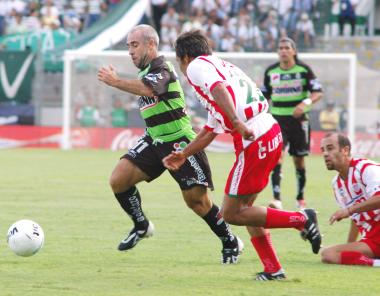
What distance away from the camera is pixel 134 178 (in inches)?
384

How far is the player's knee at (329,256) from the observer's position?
9117 millimetres

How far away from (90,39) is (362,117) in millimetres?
8736

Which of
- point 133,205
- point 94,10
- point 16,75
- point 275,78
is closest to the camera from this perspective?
point 133,205

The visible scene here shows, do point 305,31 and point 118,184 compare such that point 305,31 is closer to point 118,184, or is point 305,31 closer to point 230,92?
point 118,184

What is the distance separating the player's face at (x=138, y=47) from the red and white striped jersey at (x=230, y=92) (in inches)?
58.9

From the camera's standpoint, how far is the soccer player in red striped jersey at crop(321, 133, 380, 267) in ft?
28.3

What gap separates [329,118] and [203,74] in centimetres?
1765

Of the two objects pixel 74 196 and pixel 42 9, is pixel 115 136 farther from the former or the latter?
pixel 74 196

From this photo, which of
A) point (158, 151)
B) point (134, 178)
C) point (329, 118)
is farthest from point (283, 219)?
point (329, 118)

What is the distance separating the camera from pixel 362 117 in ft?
84.0

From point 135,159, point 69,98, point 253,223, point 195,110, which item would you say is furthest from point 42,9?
point 253,223

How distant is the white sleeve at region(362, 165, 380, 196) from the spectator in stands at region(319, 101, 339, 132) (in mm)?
16370

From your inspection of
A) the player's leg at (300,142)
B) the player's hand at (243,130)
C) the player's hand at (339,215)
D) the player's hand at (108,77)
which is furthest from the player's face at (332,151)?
the player's leg at (300,142)

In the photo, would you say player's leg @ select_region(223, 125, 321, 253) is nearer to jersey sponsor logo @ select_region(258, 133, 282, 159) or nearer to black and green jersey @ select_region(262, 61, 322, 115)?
jersey sponsor logo @ select_region(258, 133, 282, 159)
